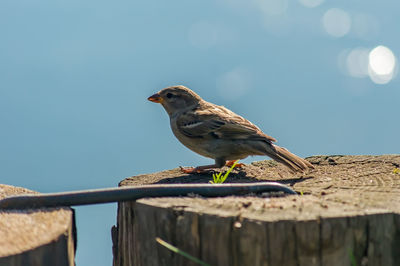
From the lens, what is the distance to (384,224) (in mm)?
2896

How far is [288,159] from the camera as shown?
16.8ft

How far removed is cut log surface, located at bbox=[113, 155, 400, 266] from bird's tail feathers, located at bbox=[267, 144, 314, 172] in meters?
1.52

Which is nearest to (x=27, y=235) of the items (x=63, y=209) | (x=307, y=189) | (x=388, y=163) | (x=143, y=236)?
(x=63, y=209)

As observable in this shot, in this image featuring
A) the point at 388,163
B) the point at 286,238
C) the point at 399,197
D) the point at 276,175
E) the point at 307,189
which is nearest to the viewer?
the point at 286,238

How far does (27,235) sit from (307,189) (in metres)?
1.77

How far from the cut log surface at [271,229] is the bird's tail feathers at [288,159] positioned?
→ 152 centimetres

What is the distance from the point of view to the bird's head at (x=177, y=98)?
651 cm

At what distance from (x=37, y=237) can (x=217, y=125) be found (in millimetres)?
3220

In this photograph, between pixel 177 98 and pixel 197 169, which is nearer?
pixel 197 169

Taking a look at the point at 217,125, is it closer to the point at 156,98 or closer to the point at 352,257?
the point at 156,98

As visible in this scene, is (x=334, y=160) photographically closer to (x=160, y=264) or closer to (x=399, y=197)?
(x=399, y=197)

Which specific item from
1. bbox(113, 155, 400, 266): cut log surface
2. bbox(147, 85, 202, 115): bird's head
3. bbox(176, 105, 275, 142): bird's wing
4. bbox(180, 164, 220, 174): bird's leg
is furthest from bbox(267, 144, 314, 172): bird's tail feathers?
bbox(113, 155, 400, 266): cut log surface

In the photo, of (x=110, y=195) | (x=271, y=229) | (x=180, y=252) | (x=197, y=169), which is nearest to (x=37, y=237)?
(x=110, y=195)

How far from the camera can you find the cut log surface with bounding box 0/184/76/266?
106 inches
